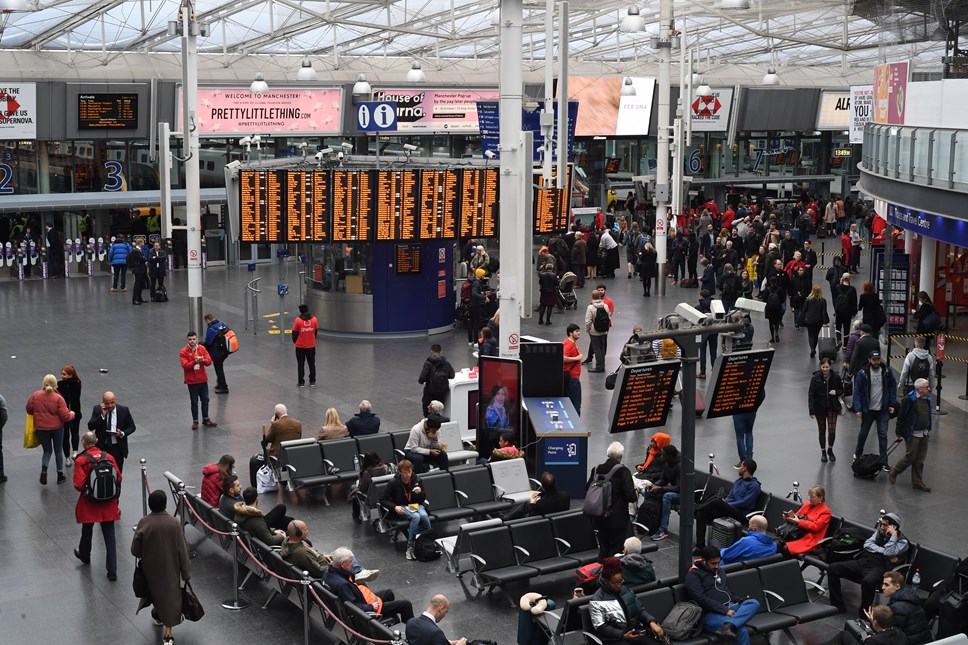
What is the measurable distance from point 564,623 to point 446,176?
14.6 metres

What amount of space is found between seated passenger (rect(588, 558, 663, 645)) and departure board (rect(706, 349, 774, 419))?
2.73 meters

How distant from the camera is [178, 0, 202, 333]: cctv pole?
24047mm

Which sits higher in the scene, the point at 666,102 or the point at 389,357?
the point at 666,102

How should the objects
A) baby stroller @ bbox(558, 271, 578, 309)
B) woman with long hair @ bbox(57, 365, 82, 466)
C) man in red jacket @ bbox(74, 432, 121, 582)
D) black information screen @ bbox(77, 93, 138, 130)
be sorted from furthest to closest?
black information screen @ bbox(77, 93, 138, 130), baby stroller @ bbox(558, 271, 578, 309), woman with long hair @ bbox(57, 365, 82, 466), man in red jacket @ bbox(74, 432, 121, 582)

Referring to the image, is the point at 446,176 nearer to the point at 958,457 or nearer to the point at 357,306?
the point at 357,306

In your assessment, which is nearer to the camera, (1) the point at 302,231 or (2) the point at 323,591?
(2) the point at 323,591

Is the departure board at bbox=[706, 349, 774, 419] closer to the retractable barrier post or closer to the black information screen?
the retractable barrier post

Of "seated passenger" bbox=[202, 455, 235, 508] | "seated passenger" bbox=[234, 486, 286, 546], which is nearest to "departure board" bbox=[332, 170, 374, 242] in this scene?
"seated passenger" bbox=[202, 455, 235, 508]

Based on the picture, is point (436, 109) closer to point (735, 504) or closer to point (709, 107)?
point (709, 107)

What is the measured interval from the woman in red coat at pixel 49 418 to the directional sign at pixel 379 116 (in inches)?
954

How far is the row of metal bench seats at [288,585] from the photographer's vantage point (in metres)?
10.6

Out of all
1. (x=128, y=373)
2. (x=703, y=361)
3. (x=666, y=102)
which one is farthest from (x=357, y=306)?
(x=666, y=102)

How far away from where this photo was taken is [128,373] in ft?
74.3

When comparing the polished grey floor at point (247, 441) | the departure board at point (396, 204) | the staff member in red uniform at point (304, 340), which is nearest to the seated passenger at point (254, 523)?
the polished grey floor at point (247, 441)
